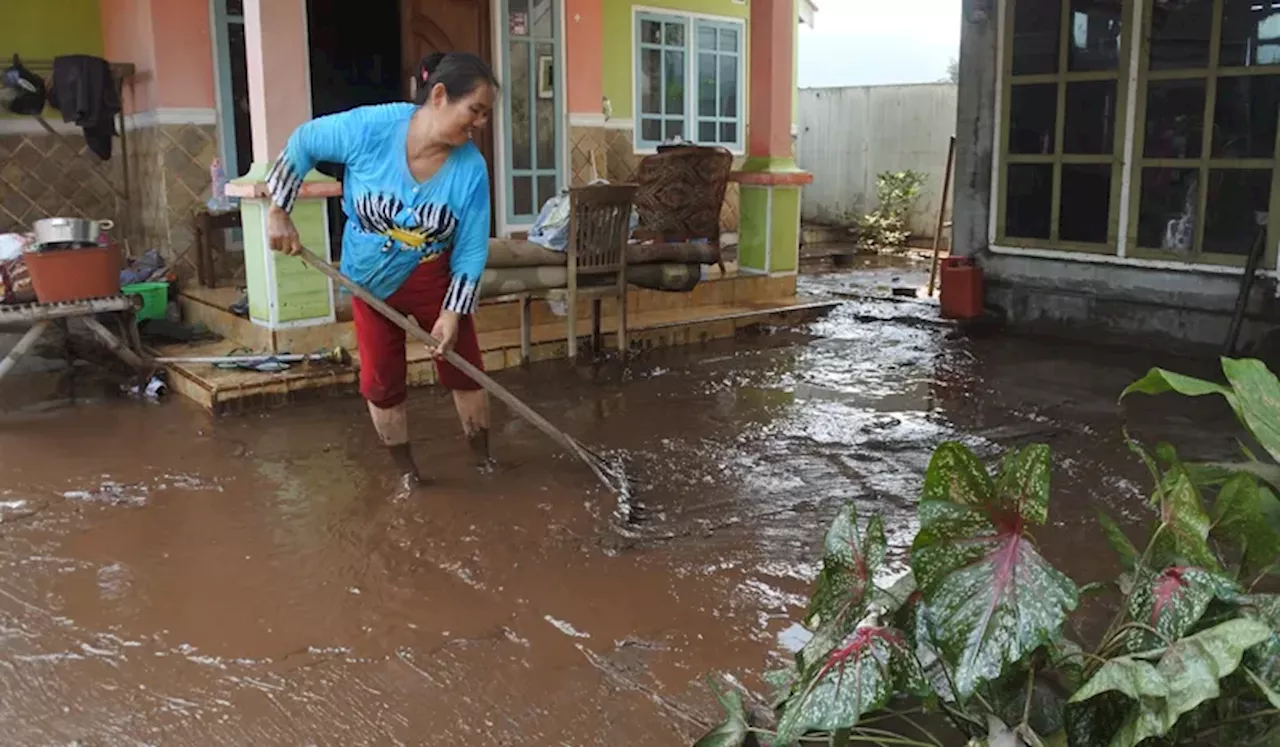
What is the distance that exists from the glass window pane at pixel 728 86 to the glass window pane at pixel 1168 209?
4.78 m

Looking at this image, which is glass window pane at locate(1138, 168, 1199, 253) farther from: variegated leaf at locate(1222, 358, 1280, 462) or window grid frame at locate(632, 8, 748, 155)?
variegated leaf at locate(1222, 358, 1280, 462)

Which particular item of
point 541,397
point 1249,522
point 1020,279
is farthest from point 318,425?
point 1020,279

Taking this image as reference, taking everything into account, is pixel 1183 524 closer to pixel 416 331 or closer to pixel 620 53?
pixel 416 331

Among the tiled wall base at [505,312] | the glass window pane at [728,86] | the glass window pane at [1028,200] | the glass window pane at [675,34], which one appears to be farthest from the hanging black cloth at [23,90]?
the glass window pane at [1028,200]

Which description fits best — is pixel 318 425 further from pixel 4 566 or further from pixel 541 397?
pixel 4 566

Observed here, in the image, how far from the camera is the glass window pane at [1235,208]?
6.16m

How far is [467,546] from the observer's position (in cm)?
349

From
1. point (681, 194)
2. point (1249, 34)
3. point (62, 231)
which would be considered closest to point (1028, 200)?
point (1249, 34)

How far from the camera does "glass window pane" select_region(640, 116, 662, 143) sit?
9906 mm

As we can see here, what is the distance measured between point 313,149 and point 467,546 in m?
1.47

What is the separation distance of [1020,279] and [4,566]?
6392 mm

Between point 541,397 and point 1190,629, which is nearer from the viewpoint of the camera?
point 1190,629

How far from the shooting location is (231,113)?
712 centimetres

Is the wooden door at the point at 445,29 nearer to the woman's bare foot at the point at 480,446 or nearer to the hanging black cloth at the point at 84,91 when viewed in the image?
the hanging black cloth at the point at 84,91
